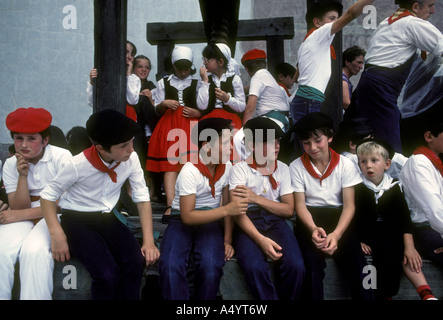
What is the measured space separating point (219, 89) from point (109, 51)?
949 mm

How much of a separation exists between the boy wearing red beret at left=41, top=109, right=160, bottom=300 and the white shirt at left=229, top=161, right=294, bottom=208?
1.98 ft

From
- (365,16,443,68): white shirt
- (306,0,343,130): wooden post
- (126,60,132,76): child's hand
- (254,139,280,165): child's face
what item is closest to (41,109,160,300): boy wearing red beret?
(254,139,280,165): child's face

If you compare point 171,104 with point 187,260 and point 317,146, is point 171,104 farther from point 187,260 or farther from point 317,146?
point 187,260

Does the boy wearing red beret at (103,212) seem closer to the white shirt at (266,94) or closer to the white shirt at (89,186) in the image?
the white shirt at (89,186)

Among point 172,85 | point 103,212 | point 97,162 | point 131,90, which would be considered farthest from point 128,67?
point 103,212

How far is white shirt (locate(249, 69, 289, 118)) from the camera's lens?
340 centimetres

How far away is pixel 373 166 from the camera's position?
96.0 inches

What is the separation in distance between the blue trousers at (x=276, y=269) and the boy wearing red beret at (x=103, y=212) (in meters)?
0.51

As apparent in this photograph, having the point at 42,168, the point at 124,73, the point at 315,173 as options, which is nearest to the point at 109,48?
the point at 124,73

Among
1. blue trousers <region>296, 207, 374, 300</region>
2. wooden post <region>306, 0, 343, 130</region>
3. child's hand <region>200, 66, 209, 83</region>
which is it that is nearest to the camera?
blue trousers <region>296, 207, 374, 300</region>

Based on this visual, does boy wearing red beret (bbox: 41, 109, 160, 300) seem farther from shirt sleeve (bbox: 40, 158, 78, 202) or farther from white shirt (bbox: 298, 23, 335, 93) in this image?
white shirt (bbox: 298, 23, 335, 93)

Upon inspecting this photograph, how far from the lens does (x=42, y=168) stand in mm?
2320

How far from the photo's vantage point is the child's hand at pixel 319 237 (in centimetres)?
215

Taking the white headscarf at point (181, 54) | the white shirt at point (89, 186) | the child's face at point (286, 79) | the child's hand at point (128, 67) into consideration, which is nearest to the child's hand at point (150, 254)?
the white shirt at point (89, 186)
